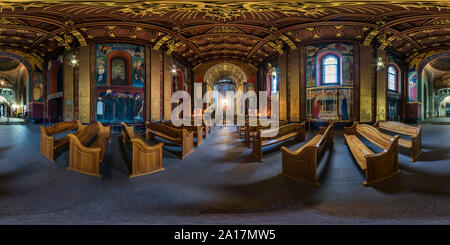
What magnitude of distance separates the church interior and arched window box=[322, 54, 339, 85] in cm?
9

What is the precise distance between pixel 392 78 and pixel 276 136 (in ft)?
46.0

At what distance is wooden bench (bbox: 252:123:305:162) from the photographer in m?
5.18

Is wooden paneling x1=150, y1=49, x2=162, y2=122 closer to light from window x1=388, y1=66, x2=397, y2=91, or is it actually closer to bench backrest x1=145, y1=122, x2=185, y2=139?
bench backrest x1=145, y1=122, x2=185, y2=139

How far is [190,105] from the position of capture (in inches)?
699

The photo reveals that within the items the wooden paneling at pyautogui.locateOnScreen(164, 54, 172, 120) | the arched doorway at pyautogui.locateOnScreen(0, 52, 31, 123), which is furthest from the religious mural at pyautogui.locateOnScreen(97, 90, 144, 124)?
the arched doorway at pyautogui.locateOnScreen(0, 52, 31, 123)

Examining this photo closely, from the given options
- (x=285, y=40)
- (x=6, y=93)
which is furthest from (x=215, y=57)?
(x=6, y=93)

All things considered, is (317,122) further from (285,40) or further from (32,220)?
(32,220)

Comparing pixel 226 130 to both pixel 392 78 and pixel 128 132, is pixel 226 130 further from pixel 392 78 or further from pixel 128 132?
pixel 392 78

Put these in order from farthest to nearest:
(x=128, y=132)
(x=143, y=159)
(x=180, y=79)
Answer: (x=180, y=79)
(x=128, y=132)
(x=143, y=159)

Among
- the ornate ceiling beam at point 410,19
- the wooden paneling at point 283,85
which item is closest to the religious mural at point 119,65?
the wooden paneling at point 283,85

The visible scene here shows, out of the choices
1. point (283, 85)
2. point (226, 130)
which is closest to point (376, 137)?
point (226, 130)

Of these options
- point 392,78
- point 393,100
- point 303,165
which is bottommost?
point 303,165

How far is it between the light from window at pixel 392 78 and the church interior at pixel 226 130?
15 cm

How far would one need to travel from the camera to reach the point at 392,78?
46.3 feet
